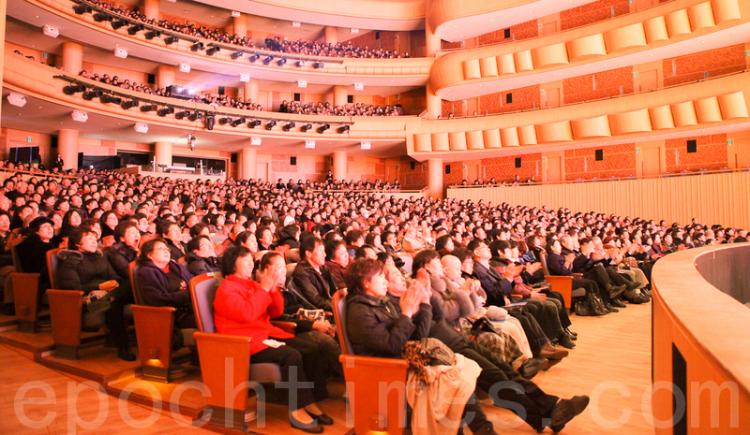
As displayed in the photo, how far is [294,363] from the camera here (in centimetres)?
217

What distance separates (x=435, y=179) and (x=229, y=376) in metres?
15.4

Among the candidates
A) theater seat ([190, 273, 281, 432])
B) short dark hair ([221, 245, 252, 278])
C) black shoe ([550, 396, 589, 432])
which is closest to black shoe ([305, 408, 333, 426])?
theater seat ([190, 273, 281, 432])

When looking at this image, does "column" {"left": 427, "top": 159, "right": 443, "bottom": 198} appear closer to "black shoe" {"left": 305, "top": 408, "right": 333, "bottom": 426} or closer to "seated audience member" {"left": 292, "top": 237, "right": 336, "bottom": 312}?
"seated audience member" {"left": 292, "top": 237, "right": 336, "bottom": 312}

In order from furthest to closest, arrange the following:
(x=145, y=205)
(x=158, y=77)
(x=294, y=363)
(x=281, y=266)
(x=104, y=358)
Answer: (x=158, y=77) < (x=145, y=205) < (x=104, y=358) < (x=281, y=266) < (x=294, y=363)

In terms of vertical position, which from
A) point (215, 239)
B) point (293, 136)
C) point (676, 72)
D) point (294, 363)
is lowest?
point (294, 363)

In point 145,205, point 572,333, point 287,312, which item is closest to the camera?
point 287,312

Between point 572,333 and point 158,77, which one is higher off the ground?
point 158,77

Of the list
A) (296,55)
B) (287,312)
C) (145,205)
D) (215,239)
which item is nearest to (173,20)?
(296,55)

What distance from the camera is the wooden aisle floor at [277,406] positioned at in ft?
6.99

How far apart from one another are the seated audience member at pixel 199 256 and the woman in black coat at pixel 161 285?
1.05ft

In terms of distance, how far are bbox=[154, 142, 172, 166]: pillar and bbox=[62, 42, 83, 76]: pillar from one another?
10.8ft

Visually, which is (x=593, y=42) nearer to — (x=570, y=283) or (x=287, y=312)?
(x=570, y=283)

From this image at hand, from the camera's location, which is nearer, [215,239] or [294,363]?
[294,363]

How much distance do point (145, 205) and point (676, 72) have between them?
44.5 feet
